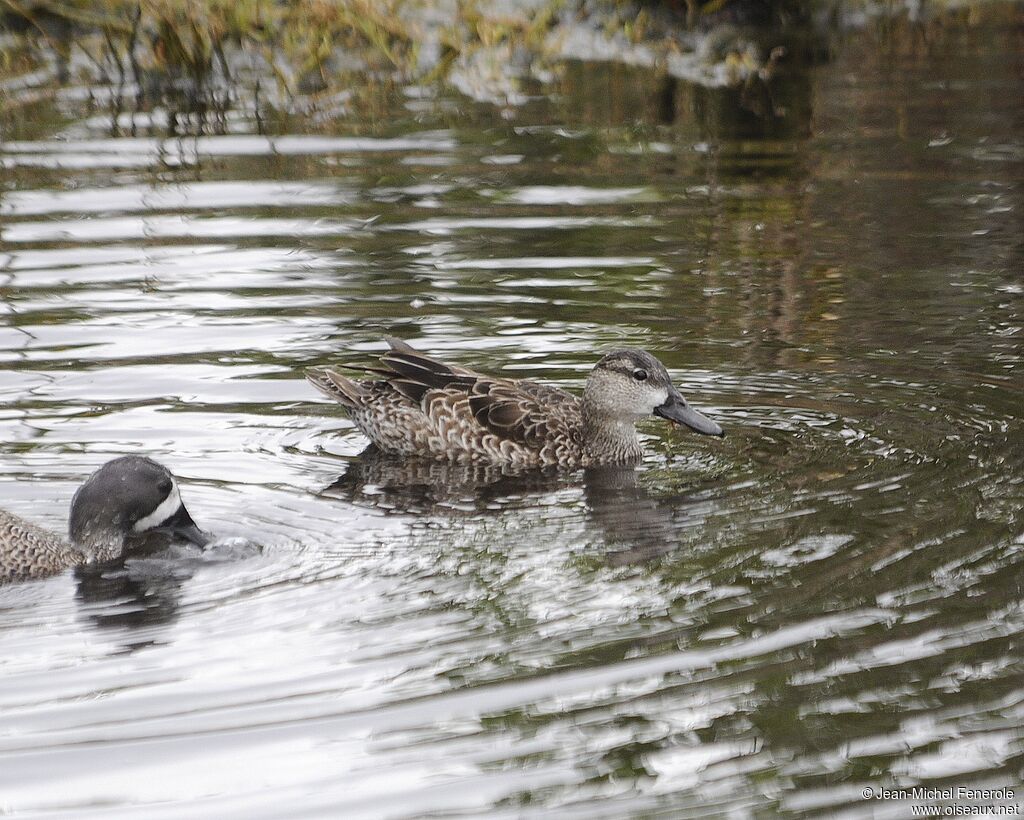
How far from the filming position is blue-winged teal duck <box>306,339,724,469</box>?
29.1ft

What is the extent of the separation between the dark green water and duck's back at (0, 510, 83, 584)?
13cm

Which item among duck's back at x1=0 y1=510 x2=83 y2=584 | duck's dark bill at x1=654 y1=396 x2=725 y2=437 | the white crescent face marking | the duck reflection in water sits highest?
the white crescent face marking

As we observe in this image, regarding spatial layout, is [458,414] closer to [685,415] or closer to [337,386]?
[337,386]

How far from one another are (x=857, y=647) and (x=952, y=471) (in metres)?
2.24

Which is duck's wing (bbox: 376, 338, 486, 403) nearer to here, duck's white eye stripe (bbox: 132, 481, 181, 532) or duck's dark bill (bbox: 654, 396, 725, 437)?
duck's dark bill (bbox: 654, 396, 725, 437)

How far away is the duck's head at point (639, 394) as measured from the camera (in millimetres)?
8812

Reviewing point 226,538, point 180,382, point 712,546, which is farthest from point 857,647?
point 180,382

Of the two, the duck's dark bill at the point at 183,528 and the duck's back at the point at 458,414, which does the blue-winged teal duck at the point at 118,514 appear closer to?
the duck's dark bill at the point at 183,528

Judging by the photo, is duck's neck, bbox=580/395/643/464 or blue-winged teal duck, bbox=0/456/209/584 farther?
duck's neck, bbox=580/395/643/464

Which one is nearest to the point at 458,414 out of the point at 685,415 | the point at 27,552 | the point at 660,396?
the point at 660,396

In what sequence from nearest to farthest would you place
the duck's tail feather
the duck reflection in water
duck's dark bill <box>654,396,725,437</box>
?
the duck reflection in water → duck's dark bill <box>654,396,725,437</box> → the duck's tail feather

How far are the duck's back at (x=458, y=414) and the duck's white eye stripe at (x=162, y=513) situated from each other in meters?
1.84

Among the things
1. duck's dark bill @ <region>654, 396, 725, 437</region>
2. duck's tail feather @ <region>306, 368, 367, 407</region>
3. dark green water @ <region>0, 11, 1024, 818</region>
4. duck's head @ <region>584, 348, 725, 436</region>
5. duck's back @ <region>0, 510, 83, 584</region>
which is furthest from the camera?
duck's tail feather @ <region>306, 368, 367, 407</region>

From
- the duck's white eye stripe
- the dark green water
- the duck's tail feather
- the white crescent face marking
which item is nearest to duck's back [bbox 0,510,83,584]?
the dark green water
